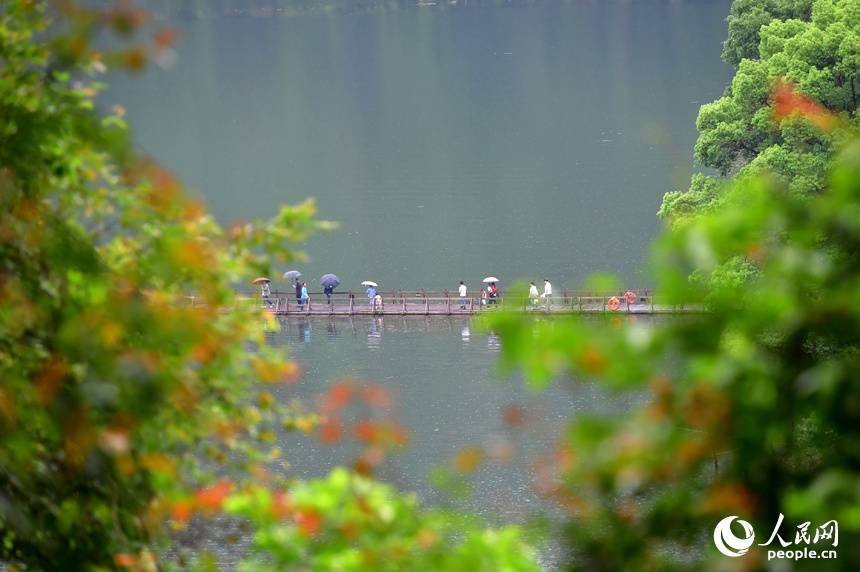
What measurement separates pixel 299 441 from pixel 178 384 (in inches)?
872

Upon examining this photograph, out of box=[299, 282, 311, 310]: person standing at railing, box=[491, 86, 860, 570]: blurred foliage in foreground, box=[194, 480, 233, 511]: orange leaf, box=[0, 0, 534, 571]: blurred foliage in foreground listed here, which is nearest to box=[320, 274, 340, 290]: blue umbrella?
box=[299, 282, 311, 310]: person standing at railing

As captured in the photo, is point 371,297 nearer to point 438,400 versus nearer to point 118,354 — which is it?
point 438,400

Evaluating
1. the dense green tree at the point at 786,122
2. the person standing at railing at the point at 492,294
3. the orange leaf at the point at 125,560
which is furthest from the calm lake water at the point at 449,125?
the orange leaf at the point at 125,560

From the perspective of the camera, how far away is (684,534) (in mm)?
4059

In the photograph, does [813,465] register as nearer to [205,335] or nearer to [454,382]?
[205,335]

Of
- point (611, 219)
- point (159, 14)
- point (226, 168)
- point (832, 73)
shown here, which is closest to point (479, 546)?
point (832, 73)

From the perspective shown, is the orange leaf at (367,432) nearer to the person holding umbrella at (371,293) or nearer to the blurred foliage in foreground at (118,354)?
the blurred foliage in foreground at (118,354)

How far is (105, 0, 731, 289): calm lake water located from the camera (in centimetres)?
4919

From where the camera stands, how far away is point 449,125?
77.0 meters

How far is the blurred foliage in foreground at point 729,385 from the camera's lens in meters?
3.64

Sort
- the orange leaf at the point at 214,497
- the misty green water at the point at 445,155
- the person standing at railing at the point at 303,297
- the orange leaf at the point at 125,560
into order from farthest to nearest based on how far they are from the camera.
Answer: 1. the person standing at railing at the point at 303,297
2. the misty green water at the point at 445,155
3. the orange leaf at the point at 125,560
4. the orange leaf at the point at 214,497

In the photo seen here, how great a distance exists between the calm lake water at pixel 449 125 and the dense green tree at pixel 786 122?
6.58 meters

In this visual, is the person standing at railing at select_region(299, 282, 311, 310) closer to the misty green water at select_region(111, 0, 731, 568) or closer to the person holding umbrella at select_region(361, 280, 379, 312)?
the misty green water at select_region(111, 0, 731, 568)

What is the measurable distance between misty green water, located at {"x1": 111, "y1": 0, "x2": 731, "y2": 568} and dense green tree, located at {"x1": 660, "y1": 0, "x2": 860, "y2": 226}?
10.6 ft
